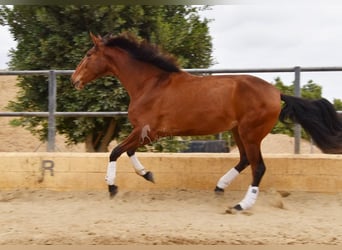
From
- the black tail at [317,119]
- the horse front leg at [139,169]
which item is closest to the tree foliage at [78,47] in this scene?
the horse front leg at [139,169]

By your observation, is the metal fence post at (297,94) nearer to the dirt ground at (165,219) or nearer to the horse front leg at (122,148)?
the dirt ground at (165,219)

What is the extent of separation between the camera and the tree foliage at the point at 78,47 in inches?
310

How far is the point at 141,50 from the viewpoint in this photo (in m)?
6.04

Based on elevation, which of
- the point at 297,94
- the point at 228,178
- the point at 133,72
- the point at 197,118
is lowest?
the point at 228,178

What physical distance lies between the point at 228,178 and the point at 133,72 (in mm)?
1786

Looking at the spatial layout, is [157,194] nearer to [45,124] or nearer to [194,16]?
[45,124]

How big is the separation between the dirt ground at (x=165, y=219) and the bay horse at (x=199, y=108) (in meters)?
0.30

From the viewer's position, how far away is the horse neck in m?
5.90

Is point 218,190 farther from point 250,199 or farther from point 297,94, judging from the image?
point 297,94

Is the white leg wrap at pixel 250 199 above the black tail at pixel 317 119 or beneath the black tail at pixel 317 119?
beneath

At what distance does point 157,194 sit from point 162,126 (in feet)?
3.20

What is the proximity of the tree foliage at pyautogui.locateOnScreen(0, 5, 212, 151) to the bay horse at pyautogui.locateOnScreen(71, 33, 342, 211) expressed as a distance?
1.81 meters

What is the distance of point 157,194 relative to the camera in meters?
6.08

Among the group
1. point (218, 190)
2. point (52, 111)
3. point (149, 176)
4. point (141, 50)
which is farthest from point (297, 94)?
point (52, 111)
